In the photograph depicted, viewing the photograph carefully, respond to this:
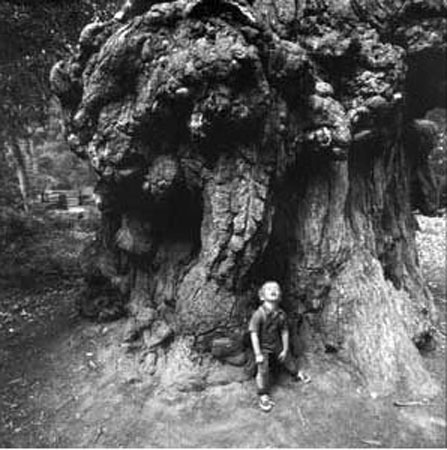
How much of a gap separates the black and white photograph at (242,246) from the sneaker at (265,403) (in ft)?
0.06

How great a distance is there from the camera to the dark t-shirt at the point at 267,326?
18.5ft

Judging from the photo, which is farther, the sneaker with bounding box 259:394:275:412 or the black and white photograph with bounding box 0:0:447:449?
the sneaker with bounding box 259:394:275:412

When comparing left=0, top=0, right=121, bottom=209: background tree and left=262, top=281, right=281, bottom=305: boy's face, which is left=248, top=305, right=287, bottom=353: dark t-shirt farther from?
left=0, top=0, right=121, bottom=209: background tree

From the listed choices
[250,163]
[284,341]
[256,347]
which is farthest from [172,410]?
[250,163]

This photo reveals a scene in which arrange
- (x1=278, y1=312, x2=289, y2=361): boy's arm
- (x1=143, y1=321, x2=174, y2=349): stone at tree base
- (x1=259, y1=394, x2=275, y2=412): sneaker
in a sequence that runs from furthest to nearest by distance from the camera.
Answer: (x1=143, y1=321, x2=174, y2=349): stone at tree base < (x1=278, y1=312, x2=289, y2=361): boy's arm < (x1=259, y1=394, x2=275, y2=412): sneaker

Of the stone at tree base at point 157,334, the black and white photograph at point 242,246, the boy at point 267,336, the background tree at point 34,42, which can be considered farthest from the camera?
the background tree at point 34,42

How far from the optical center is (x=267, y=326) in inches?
225

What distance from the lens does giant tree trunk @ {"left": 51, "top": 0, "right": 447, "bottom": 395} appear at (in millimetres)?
5473

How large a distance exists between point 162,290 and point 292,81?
10.5 ft

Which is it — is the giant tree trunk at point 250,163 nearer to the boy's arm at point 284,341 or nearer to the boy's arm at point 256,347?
the boy's arm at point 256,347

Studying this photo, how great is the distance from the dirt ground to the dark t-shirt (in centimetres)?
55

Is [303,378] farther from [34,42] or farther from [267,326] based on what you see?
[34,42]

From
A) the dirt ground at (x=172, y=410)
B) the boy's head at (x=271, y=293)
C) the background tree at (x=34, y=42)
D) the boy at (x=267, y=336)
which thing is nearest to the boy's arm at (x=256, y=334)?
the boy at (x=267, y=336)

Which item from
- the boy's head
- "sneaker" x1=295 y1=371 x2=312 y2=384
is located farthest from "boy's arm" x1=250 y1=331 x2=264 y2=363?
"sneaker" x1=295 y1=371 x2=312 y2=384
